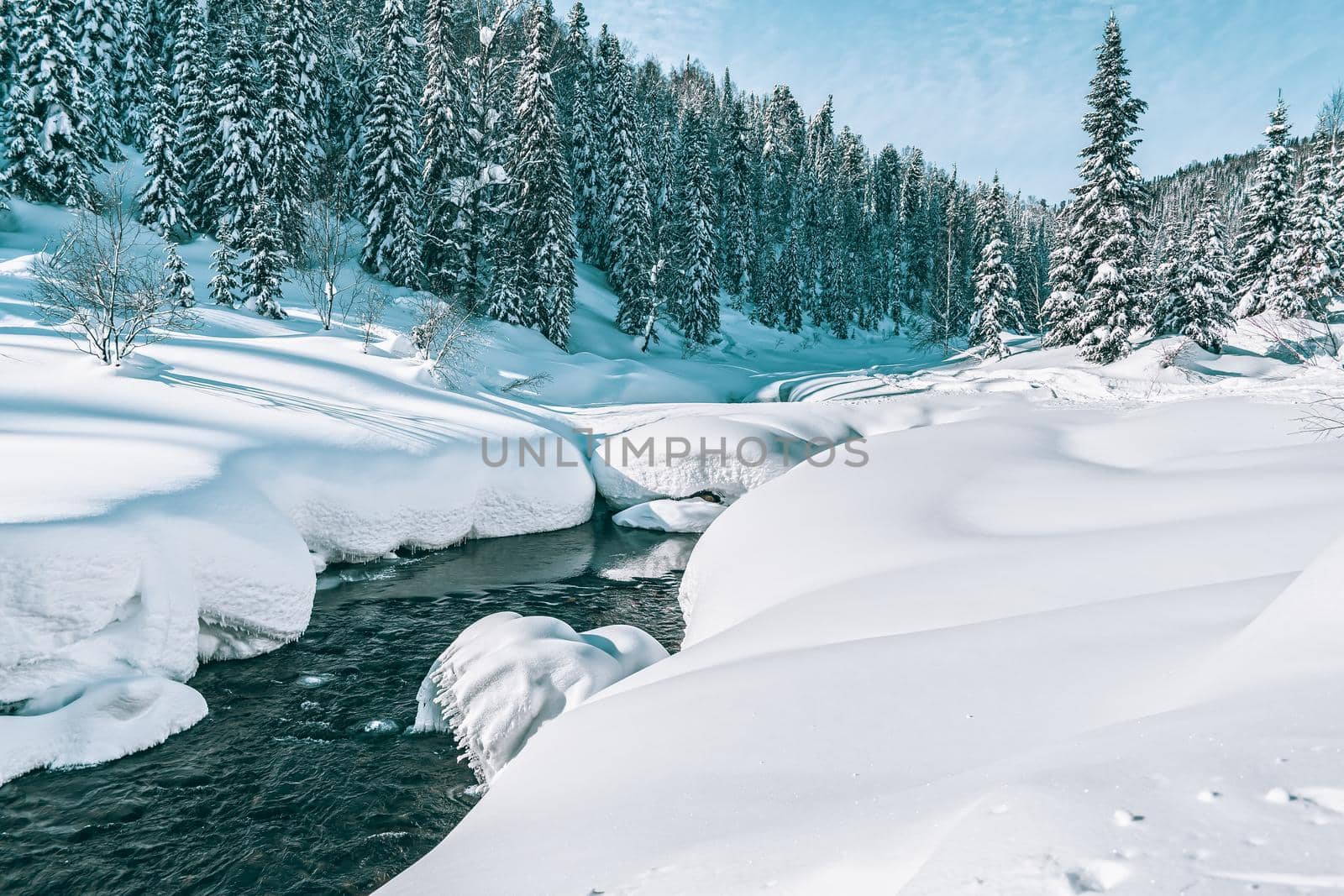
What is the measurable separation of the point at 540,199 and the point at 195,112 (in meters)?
15.4

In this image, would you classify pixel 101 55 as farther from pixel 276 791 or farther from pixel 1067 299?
pixel 1067 299

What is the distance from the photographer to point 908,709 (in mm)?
3525

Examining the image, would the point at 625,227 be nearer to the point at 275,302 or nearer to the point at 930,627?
the point at 275,302

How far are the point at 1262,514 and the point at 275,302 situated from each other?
2904cm

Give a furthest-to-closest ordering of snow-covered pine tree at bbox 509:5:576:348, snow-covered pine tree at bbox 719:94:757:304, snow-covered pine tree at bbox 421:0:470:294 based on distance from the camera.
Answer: snow-covered pine tree at bbox 719:94:757:304
snow-covered pine tree at bbox 509:5:576:348
snow-covered pine tree at bbox 421:0:470:294

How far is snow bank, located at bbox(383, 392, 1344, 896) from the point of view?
1762 millimetres

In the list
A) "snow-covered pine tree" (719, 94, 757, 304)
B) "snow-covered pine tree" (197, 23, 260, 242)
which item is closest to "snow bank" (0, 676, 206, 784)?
"snow-covered pine tree" (197, 23, 260, 242)

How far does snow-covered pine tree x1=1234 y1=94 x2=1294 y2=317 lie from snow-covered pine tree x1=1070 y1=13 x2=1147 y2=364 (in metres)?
10.7

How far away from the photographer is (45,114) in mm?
27453

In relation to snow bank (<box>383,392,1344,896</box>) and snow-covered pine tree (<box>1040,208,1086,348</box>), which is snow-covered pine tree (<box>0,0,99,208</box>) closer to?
snow bank (<box>383,392,1344,896</box>)

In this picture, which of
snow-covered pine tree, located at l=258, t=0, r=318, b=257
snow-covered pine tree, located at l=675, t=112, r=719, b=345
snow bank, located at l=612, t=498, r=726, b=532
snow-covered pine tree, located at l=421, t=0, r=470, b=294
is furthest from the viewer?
snow-covered pine tree, located at l=675, t=112, r=719, b=345

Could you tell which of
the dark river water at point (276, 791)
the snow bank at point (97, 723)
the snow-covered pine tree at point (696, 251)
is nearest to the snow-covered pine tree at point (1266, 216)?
the snow-covered pine tree at point (696, 251)

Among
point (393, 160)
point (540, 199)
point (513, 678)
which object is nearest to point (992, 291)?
point (540, 199)

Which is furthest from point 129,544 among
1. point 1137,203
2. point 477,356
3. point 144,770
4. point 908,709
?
point 1137,203
